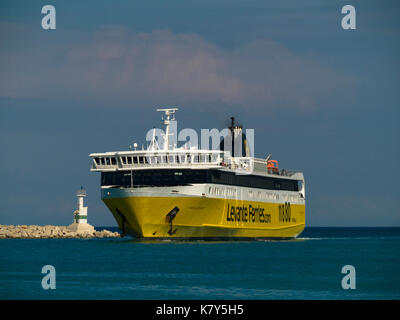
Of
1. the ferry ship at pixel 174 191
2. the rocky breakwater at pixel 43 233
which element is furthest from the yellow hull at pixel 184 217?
the rocky breakwater at pixel 43 233

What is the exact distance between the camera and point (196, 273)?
53.9 metres

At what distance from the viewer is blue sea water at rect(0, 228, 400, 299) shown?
44.6 meters

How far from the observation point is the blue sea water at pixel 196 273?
44625mm

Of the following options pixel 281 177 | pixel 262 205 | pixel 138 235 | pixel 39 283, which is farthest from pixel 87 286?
pixel 281 177

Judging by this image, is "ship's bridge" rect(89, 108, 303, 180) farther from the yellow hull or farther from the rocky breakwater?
the rocky breakwater

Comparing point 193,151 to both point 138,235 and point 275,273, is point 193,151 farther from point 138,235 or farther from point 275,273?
point 275,273

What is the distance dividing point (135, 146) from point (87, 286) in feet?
107

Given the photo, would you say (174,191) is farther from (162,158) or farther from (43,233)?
(43,233)

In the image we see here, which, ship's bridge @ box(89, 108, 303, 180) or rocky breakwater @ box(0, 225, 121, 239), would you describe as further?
rocky breakwater @ box(0, 225, 121, 239)

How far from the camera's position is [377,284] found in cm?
5019

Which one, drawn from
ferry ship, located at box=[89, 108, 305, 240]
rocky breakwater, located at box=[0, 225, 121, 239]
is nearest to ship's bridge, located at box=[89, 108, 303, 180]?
ferry ship, located at box=[89, 108, 305, 240]

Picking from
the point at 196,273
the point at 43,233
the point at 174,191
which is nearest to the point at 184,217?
the point at 174,191
